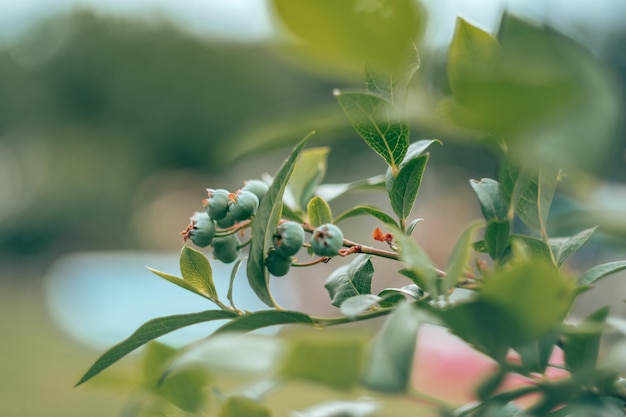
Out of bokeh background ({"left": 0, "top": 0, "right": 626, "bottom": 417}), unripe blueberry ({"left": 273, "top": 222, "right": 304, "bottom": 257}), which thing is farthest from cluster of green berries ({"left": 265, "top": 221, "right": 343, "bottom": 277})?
bokeh background ({"left": 0, "top": 0, "right": 626, "bottom": 417})

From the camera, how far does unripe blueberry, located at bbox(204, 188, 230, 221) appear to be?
1.15ft

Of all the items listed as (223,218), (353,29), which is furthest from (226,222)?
(353,29)

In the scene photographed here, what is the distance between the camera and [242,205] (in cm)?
35

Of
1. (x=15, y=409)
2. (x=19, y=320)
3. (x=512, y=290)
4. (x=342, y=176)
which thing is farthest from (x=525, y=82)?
(x=342, y=176)

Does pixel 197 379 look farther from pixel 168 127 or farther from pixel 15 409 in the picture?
pixel 168 127

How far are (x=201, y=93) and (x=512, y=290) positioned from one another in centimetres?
1529

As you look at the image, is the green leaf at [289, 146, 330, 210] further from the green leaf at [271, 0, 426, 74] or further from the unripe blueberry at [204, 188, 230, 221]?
the green leaf at [271, 0, 426, 74]

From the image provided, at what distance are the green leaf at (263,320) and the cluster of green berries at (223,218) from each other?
0.28 ft

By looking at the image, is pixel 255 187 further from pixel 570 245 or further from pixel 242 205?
pixel 570 245

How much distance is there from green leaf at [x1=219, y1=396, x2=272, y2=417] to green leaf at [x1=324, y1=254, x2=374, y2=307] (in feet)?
0.22

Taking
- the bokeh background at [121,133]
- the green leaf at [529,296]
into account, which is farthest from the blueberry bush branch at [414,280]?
the bokeh background at [121,133]

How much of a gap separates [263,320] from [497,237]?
10cm

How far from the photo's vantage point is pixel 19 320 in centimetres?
834

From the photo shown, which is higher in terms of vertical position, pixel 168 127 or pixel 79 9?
pixel 79 9
